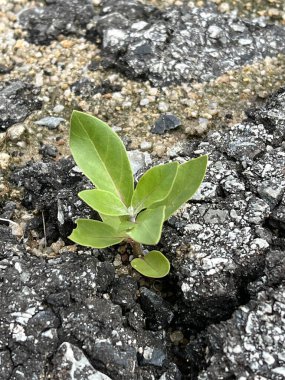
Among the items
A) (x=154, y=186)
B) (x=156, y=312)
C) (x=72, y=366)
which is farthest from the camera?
(x=156, y=312)

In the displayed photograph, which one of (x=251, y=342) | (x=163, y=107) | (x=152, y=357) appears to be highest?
(x=163, y=107)

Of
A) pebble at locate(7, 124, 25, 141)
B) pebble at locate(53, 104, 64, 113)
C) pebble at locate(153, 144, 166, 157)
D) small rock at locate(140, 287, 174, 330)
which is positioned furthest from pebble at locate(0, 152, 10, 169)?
small rock at locate(140, 287, 174, 330)

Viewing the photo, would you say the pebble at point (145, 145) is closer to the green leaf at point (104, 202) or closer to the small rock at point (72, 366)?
the green leaf at point (104, 202)

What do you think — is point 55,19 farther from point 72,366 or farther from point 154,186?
point 72,366

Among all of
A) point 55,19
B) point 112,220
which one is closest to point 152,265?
point 112,220

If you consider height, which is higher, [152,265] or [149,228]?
[149,228]

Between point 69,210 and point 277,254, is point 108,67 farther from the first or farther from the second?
point 277,254

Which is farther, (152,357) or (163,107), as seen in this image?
(163,107)

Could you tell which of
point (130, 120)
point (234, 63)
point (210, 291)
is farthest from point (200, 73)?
point (210, 291)

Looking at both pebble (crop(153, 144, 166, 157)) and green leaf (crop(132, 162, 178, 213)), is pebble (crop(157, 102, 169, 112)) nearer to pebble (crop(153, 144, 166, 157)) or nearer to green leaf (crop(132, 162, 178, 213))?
pebble (crop(153, 144, 166, 157))
